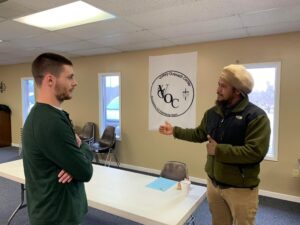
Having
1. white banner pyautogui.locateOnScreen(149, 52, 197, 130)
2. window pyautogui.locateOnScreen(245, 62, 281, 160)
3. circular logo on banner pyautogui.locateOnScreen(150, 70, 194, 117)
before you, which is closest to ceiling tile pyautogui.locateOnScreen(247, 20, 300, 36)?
window pyautogui.locateOnScreen(245, 62, 281, 160)

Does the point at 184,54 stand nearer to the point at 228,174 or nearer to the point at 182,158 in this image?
the point at 182,158

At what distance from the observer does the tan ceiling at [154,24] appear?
2.34m

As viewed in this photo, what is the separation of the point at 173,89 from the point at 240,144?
2764 mm

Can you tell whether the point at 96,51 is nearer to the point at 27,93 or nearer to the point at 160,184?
the point at 27,93

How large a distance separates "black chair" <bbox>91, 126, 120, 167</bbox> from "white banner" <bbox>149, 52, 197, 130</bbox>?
33.6 inches

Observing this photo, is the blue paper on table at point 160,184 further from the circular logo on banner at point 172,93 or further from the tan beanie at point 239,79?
the circular logo on banner at point 172,93

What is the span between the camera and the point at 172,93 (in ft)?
14.0

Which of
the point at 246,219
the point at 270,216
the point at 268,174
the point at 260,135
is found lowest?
the point at 270,216

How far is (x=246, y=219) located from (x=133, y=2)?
2.03m

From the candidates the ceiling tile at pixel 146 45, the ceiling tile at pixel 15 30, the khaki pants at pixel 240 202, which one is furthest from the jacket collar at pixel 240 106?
the ceiling tile at pixel 15 30

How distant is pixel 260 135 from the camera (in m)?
1.47

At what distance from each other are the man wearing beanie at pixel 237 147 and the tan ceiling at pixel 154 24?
44.2 inches

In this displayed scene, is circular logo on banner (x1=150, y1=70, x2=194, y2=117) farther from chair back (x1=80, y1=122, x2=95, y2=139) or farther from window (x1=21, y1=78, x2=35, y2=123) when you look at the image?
window (x1=21, y1=78, x2=35, y2=123)

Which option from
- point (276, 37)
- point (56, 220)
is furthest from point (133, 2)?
point (276, 37)
